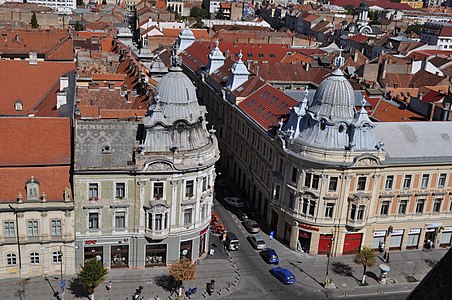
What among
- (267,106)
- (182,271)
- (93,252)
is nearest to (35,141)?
(93,252)

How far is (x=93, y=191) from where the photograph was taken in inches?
2271

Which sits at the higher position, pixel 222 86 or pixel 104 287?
pixel 222 86

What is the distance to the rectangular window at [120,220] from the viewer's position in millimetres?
58975

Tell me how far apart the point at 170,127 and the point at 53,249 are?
699 inches

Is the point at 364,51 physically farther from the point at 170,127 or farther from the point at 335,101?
the point at 170,127

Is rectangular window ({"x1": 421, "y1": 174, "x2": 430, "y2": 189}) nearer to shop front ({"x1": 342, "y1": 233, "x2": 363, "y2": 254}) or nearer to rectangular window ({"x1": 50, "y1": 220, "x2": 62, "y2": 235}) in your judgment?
shop front ({"x1": 342, "y1": 233, "x2": 363, "y2": 254})

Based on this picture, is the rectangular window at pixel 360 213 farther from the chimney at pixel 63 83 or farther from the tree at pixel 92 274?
the chimney at pixel 63 83

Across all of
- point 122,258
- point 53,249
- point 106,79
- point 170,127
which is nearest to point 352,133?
point 170,127

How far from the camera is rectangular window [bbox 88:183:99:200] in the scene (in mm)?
57500

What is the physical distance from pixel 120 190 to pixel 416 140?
121 ft

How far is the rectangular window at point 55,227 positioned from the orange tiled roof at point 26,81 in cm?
2661

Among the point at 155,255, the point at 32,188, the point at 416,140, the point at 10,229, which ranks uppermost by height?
the point at 416,140

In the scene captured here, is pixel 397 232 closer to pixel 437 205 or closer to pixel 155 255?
pixel 437 205

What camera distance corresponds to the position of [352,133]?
64562mm
